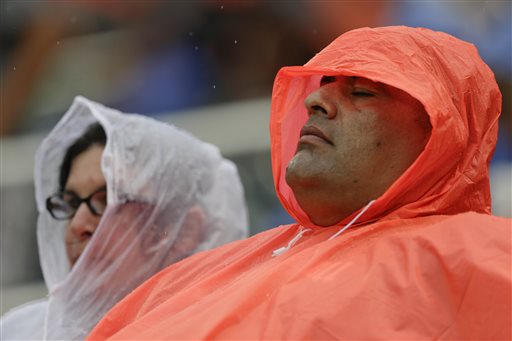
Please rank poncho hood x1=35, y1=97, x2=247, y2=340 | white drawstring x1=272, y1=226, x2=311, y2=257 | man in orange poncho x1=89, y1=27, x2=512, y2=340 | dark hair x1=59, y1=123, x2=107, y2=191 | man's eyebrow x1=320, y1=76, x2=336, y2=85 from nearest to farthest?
man in orange poncho x1=89, y1=27, x2=512, y2=340 → white drawstring x1=272, y1=226, x2=311, y2=257 → man's eyebrow x1=320, y1=76, x2=336, y2=85 → poncho hood x1=35, y1=97, x2=247, y2=340 → dark hair x1=59, y1=123, x2=107, y2=191

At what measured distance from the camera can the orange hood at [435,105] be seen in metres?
2.07

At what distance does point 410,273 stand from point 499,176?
5.36ft

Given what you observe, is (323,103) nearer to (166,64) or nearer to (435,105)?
(435,105)

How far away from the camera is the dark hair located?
3.35m

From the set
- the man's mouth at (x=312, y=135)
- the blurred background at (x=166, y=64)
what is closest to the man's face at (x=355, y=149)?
the man's mouth at (x=312, y=135)

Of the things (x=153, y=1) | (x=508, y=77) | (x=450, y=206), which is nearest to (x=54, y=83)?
(x=153, y=1)

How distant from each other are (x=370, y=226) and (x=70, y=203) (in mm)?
1497

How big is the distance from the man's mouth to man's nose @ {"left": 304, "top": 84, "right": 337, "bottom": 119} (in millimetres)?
42

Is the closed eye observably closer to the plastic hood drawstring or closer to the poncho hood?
the plastic hood drawstring

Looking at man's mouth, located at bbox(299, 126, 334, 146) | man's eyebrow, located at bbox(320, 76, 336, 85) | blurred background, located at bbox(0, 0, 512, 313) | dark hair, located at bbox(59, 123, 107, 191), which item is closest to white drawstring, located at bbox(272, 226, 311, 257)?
man's mouth, located at bbox(299, 126, 334, 146)

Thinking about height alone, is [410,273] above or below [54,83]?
above

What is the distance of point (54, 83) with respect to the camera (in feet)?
15.4

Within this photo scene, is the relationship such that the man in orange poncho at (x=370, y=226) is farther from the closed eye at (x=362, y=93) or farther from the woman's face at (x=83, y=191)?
the woman's face at (x=83, y=191)

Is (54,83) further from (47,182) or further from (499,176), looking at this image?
(499,176)
